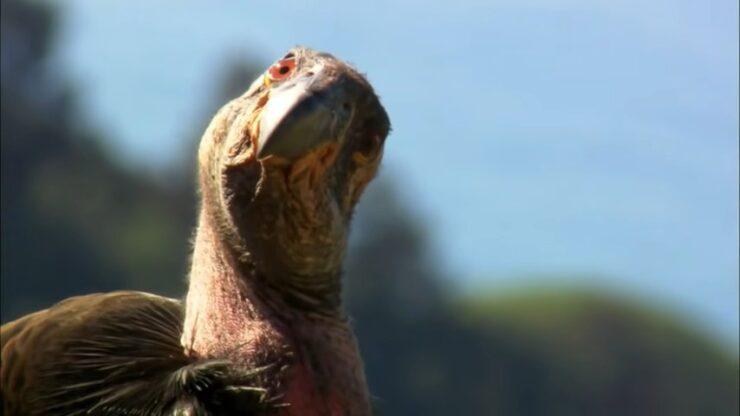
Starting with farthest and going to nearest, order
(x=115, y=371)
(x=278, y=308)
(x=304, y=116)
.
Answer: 1. (x=278, y=308)
2. (x=115, y=371)
3. (x=304, y=116)

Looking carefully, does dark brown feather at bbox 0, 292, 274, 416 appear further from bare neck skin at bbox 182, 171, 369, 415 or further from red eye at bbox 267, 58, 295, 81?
red eye at bbox 267, 58, 295, 81

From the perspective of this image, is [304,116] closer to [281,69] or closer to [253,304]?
[281,69]

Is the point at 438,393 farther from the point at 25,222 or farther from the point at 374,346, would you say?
the point at 25,222

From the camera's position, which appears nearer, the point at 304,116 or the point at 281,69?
the point at 304,116

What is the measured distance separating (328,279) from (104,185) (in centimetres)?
2442

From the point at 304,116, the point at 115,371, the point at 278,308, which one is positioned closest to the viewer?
the point at 304,116

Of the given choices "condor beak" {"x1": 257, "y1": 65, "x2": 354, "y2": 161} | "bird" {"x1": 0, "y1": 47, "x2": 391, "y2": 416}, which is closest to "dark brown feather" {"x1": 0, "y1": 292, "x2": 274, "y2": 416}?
"bird" {"x1": 0, "y1": 47, "x2": 391, "y2": 416}

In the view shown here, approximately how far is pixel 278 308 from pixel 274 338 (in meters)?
0.07

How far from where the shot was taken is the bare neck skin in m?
3.53

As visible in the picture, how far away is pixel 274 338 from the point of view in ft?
11.7

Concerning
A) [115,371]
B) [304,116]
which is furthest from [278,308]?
[304,116]

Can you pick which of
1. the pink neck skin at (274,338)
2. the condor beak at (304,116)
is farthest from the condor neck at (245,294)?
the condor beak at (304,116)

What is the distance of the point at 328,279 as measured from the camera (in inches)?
145

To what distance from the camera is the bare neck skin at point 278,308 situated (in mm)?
3529
